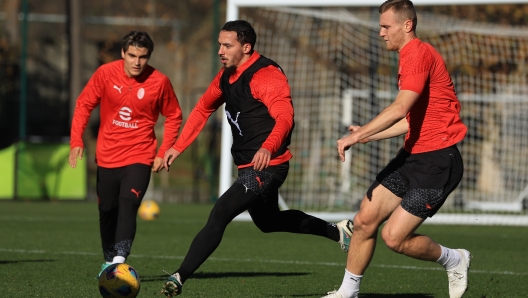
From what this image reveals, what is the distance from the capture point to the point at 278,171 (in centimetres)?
645

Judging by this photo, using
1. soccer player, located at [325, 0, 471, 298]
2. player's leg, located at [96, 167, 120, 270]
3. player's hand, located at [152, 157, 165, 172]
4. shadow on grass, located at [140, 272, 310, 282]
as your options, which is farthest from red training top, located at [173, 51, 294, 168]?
shadow on grass, located at [140, 272, 310, 282]

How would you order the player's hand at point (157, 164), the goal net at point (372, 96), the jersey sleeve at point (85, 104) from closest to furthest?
the player's hand at point (157, 164) < the jersey sleeve at point (85, 104) < the goal net at point (372, 96)

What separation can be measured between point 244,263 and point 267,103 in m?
3.15

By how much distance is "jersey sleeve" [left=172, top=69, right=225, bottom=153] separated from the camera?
6.76 m

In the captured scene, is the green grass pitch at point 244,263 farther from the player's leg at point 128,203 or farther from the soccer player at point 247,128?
the soccer player at point 247,128

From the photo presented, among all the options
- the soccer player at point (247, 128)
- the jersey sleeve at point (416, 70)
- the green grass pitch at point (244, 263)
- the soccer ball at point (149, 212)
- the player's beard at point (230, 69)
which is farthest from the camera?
the soccer ball at point (149, 212)

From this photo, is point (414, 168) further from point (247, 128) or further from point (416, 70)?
point (247, 128)

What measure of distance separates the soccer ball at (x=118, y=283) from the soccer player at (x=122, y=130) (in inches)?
60.7

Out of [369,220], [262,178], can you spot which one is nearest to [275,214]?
[262,178]

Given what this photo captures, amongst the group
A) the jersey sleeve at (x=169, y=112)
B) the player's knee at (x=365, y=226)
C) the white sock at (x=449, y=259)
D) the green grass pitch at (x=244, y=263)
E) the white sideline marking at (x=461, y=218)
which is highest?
the jersey sleeve at (x=169, y=112)

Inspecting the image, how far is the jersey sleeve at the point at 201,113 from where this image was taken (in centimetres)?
676

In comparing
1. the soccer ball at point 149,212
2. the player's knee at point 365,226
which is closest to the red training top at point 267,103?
the player's knee at point 365,226

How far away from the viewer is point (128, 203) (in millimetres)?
7395

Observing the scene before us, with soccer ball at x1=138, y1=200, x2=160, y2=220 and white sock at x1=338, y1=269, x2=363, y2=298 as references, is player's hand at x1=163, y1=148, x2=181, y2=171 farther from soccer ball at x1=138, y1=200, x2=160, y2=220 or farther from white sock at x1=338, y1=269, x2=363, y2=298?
soccer ball at x1=138, y1=200, x2=160, y2=220
